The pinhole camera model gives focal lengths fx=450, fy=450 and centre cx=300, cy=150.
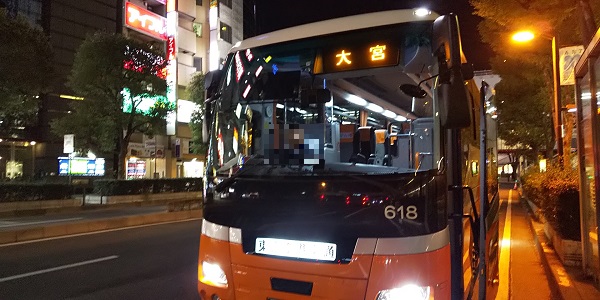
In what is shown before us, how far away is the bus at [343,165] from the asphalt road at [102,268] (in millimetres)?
3142

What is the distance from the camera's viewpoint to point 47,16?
3069cm

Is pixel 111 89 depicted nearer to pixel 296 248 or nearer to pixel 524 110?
pixel 524 110

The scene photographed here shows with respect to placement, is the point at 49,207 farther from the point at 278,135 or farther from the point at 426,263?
the point at 426,263

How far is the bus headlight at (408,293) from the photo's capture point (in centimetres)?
315

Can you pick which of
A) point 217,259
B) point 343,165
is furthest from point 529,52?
point 217,259

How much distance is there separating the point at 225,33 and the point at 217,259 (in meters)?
41.0

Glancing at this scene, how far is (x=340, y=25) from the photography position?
4.10 metres

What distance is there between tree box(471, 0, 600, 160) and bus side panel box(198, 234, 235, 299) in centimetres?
806

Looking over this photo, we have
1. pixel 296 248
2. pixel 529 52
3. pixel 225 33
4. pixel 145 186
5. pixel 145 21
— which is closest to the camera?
pixel 296 248

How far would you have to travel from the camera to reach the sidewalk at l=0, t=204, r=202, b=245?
11664 millimetres

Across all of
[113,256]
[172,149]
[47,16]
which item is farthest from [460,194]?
[172,149]

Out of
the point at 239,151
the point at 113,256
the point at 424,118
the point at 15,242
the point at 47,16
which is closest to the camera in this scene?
the point at 424,118

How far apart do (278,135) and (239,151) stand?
47cm

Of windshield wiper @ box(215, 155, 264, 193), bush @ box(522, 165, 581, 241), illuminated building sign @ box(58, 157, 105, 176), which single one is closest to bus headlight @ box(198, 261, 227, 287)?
windshield wiper @ box(215, 155, 264, 193)
